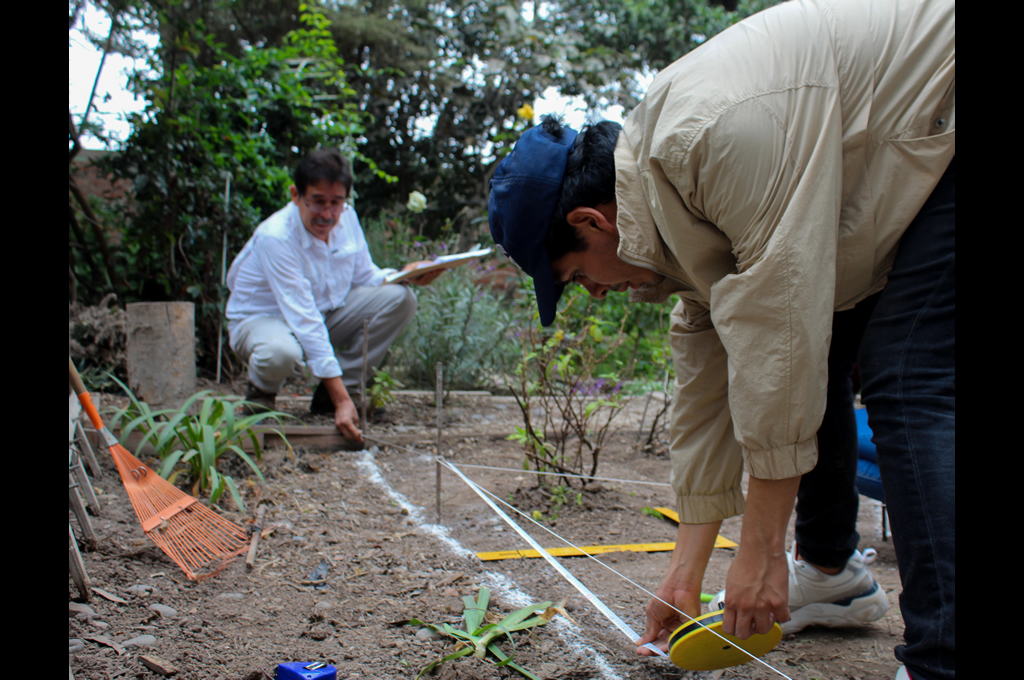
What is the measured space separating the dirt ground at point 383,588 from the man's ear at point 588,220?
0.90 m

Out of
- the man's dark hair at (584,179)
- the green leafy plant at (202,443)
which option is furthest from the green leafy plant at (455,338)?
the man's dark hair at (584,179)

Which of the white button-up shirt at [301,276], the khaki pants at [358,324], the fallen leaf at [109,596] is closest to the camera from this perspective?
the fallen leaf at [109,596]

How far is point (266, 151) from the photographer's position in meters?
5.11

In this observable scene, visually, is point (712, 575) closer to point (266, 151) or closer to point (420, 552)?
point (420, 552)

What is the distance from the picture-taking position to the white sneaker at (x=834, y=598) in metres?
1.60

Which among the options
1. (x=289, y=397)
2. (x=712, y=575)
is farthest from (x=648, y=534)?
(x=289, y=397)

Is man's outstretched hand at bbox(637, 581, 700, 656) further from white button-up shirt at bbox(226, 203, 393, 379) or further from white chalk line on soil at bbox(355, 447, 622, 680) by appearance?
white button-up shirt at bbox(226, 203, 393, 379)

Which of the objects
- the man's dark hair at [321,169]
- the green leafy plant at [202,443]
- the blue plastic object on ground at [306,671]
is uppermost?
the man's dark hair at [321,169]

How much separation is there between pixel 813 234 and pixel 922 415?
32cm

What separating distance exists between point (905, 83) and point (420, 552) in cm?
165

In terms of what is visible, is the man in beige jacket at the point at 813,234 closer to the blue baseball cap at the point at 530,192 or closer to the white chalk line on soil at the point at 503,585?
the blue baseball cap at the point at 530,192

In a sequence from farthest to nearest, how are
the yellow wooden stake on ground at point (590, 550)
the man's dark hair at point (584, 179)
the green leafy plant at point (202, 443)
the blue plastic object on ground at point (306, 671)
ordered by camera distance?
the green leafy plant at point (202, 443) → the yellow wooden stake on ground at point (590, 550) → the man's dark hair at point (584, 179) → the blue plastic object on ground at point (306, 671)

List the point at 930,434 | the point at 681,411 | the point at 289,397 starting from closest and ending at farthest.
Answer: the point at 930,434 < the point at 681,411 < the point at 289,397
